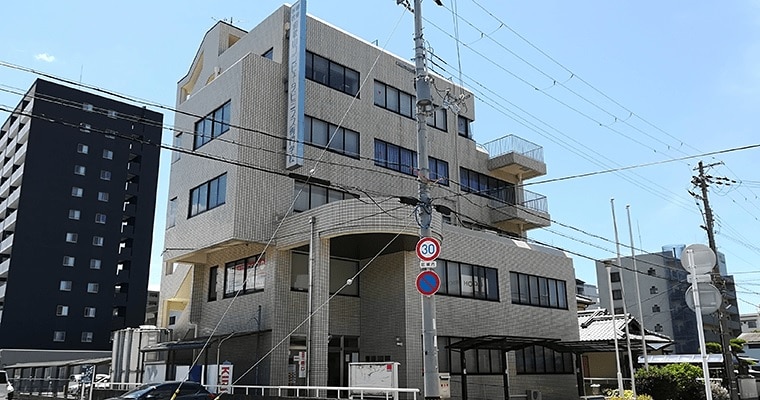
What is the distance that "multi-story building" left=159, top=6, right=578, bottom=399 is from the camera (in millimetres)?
24516

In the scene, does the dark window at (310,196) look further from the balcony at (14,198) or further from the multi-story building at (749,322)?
the multi-story building at (749,322)

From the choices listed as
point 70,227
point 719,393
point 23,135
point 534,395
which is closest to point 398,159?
point 534,395

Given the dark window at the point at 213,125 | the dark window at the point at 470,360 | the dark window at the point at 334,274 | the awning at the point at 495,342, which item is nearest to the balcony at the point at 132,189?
the dark window at the point at 213,125

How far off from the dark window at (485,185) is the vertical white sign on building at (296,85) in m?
11.5

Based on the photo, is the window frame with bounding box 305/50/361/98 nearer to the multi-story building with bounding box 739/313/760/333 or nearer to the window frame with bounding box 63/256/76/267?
the window frame with bounding box 63/256/76/267

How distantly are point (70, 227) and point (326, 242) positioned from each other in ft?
177

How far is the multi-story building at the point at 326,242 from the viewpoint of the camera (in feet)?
80.4

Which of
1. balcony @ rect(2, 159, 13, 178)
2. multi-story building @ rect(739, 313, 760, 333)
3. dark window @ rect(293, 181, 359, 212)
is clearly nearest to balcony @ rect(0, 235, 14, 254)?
balcony @ rect(2, 159, 13, 178)

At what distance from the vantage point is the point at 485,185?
1442 inches

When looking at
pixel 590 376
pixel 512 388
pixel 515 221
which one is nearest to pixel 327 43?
pixel 515 221

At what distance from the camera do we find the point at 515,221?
121 ft

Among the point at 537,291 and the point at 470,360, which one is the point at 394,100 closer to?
the point at 537,291

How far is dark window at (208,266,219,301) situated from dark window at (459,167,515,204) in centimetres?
1359

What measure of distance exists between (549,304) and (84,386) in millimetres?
22586
